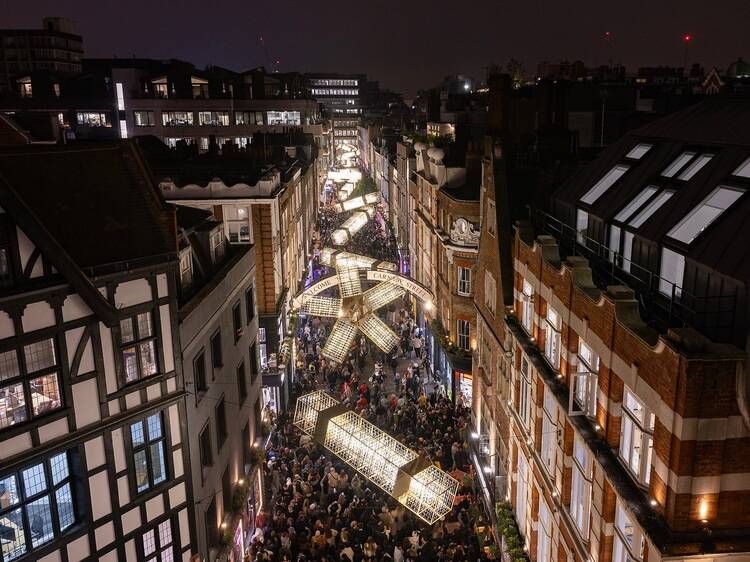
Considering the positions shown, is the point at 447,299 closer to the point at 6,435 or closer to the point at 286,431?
the point at 286,431

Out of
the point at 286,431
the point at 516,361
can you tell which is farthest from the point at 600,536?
the point at 286,431

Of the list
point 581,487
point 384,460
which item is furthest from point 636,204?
point 384,460

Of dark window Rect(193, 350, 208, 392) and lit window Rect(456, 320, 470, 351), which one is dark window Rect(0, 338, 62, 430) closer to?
dark window Rect(193, 350, 208, 392)

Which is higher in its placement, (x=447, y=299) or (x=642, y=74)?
(x=642, y=74)

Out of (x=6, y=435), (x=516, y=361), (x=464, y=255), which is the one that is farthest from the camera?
(x=464, y=255)

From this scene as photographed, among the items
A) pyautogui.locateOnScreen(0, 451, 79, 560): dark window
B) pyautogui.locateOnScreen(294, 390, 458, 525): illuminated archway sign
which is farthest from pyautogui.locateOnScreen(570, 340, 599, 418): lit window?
pyautogui.locateOnScreen(0, 451, 79, 560): dark window

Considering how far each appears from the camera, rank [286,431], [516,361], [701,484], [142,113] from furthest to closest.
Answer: [142,113] → [286,431] → [516,361] → [701,484]

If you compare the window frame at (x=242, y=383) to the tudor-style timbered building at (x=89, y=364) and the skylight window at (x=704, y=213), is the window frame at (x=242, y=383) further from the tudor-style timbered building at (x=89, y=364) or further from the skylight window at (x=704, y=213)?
the skylight window at (x=704, y=213)
